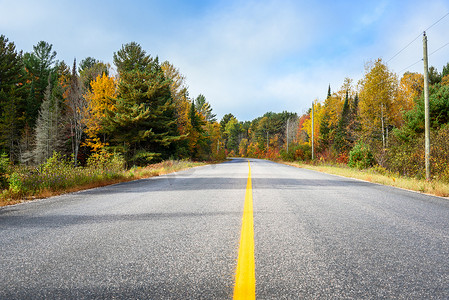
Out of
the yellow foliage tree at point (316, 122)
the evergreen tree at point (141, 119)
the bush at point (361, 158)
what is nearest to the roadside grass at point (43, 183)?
the evergreen tree at point (141, 119)

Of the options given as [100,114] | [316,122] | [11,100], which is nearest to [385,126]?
[316,122]

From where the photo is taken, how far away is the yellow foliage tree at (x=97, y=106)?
83.8ft

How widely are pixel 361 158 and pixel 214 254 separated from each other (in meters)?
17.8

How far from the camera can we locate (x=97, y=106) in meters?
25.7

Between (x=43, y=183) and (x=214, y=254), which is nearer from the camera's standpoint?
(x=214, y=254)

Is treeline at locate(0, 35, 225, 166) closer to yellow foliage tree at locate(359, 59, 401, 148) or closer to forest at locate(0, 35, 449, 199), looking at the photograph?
forest at locate(0, 35, 449, 199)

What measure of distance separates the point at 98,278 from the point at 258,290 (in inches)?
48.3

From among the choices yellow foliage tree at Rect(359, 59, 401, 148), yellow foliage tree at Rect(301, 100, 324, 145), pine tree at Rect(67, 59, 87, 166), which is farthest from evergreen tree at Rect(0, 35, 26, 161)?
yellow foliage tree at Rect(301, 100, 324, 145)

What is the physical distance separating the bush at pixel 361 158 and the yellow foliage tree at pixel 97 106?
24784mm

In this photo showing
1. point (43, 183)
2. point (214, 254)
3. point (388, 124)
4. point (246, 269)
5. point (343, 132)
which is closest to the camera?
point (246, 269)

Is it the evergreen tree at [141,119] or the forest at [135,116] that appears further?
the evergreen tree at [141,119]

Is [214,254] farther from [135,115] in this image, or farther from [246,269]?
[135,115]

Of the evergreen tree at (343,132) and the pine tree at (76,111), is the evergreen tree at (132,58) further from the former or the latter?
the evergreen tree at (343,132)

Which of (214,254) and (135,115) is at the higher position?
(135,115)
